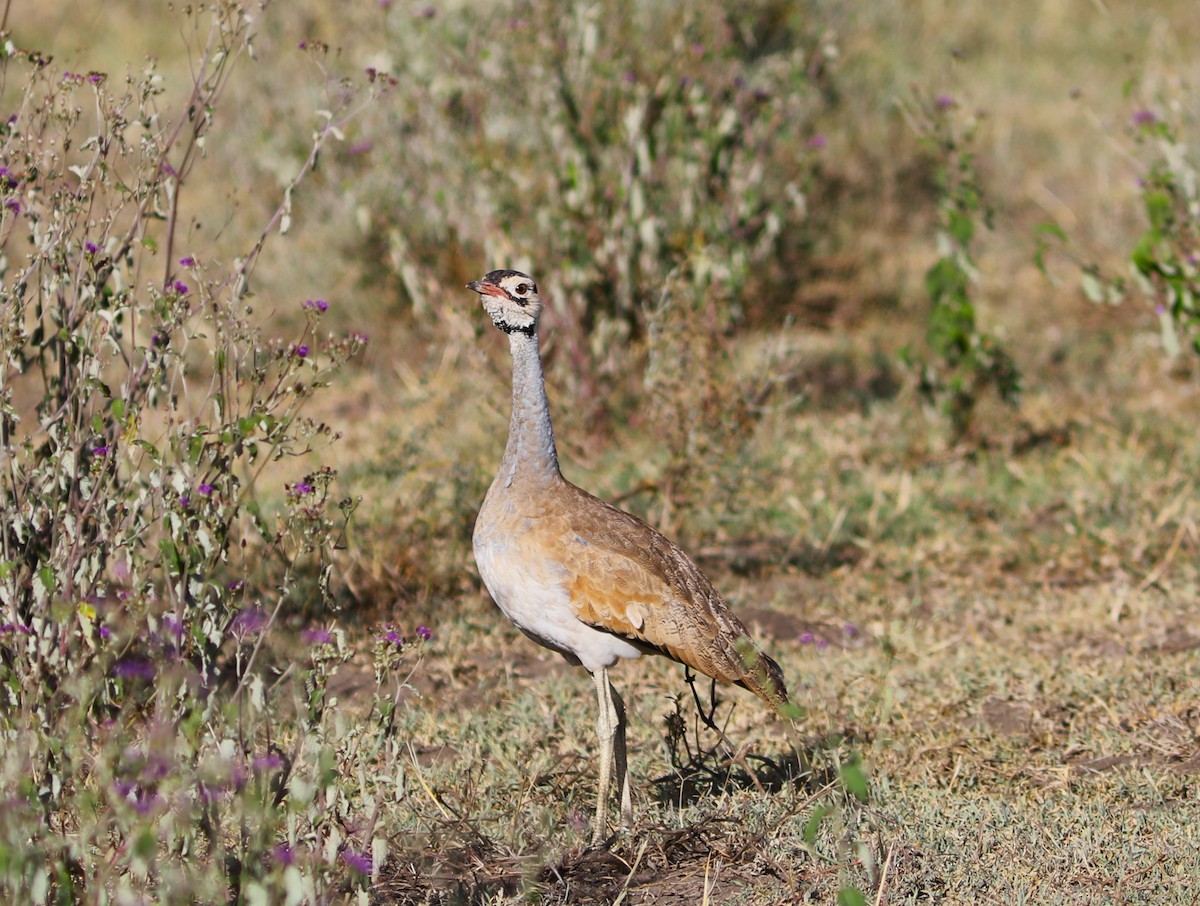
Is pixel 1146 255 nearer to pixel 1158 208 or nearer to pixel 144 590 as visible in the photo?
pixel 1158 208

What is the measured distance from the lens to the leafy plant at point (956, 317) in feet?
21.9

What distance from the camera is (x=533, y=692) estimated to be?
4992mm

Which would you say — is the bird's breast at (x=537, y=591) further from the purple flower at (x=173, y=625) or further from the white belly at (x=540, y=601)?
the purple flower at (x=173, y=625)

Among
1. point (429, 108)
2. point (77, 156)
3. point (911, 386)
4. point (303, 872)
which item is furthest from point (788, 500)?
point (77, 156)

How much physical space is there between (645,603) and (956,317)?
3445mm

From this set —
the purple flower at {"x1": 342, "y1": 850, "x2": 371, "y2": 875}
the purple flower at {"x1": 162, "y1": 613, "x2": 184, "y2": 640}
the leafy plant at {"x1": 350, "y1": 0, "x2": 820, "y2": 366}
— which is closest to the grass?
the purple flower at {"x1": 342, "y1": 850, "x2": 371, "y2": 875}

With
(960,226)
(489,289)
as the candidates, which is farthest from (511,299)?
(960,226)

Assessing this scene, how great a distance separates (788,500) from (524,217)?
1989mm

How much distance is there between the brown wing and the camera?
12.6 feet

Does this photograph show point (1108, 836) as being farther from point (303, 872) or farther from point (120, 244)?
point (120, 244)

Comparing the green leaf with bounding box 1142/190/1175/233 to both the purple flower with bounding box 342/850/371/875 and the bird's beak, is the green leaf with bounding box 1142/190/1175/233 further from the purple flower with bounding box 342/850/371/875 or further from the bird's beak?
the purple flower with bounding box 342/850/371/875

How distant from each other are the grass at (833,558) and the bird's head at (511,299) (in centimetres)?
92

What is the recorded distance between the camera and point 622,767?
3.99 m

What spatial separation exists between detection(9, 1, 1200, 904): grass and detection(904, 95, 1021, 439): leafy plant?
0.19 m
